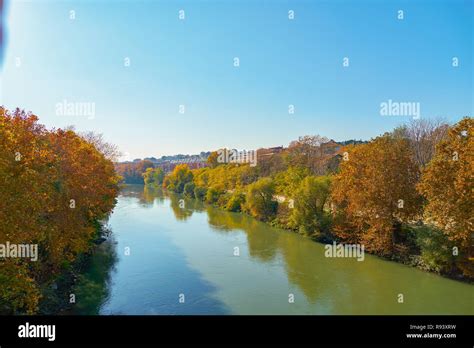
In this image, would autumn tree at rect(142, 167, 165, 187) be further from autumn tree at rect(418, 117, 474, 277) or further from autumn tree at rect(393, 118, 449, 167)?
autumn tree at rect(418, 117, 474, 277)

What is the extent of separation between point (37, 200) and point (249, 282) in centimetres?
1209

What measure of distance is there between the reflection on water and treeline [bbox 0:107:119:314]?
302 centimetres

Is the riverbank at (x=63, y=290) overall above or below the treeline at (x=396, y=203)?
below

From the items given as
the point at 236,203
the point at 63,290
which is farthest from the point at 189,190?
the point at 63,290

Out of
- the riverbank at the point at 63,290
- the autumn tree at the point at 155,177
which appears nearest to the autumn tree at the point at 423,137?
the riverbank at the point at 63,290

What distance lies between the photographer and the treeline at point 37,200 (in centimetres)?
1045

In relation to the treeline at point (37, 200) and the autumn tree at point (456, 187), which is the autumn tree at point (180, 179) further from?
the autumn tree at point (456, 187)

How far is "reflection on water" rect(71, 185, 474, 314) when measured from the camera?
16.4 meters

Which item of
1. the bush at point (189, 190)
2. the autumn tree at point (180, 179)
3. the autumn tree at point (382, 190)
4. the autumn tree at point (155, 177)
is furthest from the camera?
the autumn tree at point (155, 177)

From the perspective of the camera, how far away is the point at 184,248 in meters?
28.0

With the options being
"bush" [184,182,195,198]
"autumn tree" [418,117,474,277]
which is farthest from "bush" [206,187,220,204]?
"autumn tree" [418,117,474,277]

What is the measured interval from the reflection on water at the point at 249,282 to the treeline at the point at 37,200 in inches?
119
